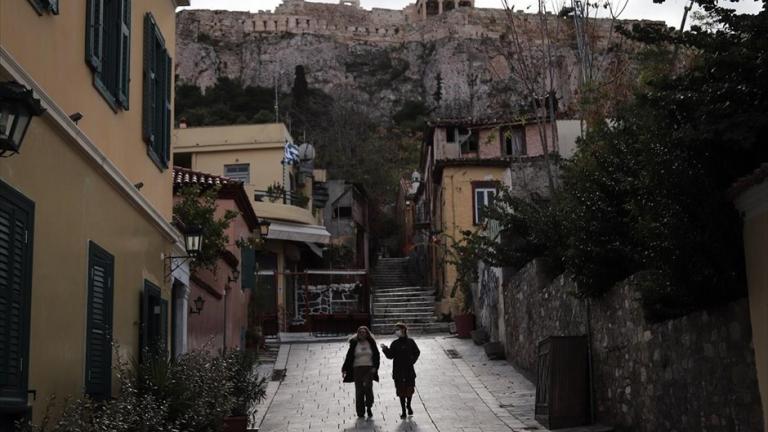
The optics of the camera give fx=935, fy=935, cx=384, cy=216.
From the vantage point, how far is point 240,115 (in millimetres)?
85750

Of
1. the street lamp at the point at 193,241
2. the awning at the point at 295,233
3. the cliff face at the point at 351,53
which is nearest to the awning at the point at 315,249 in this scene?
the awning at the point at 295,233

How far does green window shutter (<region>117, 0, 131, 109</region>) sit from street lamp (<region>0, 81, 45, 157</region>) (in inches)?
165

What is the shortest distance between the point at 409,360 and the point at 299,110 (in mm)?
73119

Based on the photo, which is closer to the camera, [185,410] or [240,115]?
[185,410]

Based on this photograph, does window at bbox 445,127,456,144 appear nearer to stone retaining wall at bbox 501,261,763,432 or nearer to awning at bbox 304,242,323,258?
awning at bbox 304,242,323,258

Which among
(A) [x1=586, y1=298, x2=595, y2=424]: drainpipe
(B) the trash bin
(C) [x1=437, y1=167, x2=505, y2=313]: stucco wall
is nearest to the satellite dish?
(C) [x1=437, y1=167, x2=505, y2=313]: stucco wall

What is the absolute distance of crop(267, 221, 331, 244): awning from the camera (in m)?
33.6

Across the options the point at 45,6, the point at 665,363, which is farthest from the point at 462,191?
the point at 45,6

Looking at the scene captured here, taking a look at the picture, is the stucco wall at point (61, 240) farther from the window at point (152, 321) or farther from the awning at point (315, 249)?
the awning at point (315, 249)

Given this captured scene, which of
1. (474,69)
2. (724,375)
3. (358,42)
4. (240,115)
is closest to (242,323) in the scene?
(724,375)

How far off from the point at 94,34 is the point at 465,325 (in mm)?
19234

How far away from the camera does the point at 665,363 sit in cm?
981

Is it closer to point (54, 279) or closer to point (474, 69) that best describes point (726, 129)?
point (54, 279)

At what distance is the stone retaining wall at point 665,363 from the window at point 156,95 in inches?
242
